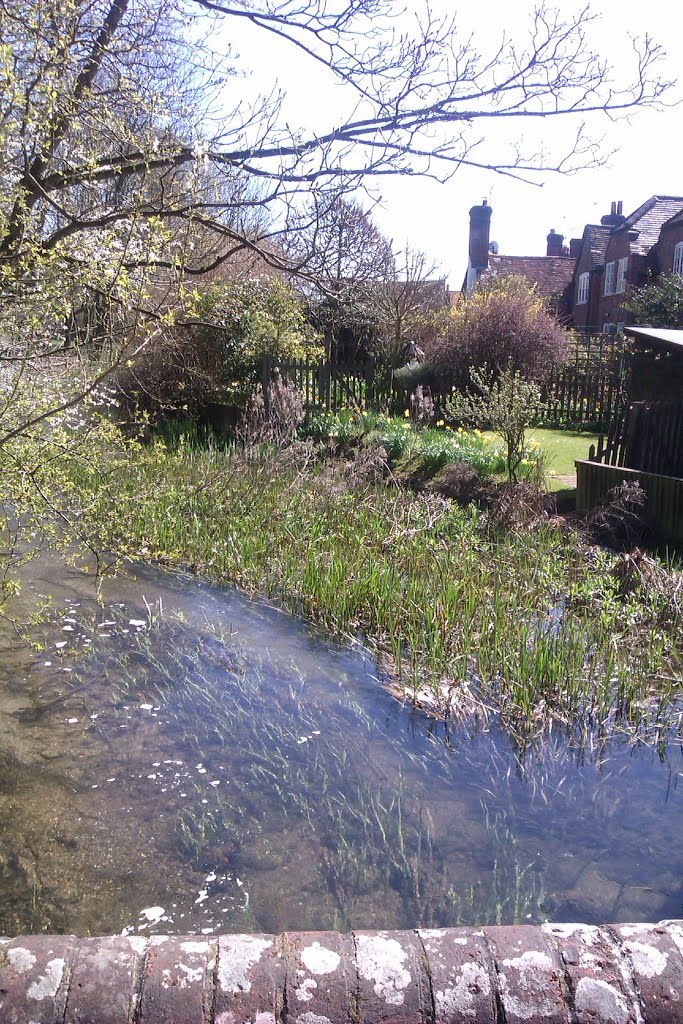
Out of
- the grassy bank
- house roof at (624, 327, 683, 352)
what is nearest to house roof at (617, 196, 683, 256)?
house roof at (624, 327, 683, 352)

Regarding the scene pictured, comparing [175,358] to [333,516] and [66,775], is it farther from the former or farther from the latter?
[66,775]

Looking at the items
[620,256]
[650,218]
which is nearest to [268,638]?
[620,256]

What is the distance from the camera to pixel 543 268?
43375 mm

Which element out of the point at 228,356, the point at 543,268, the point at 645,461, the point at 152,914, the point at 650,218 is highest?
the point at 650,218

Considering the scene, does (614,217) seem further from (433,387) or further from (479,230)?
(433,387)

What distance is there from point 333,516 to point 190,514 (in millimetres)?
1538

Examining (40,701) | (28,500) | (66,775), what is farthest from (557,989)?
(40,701)

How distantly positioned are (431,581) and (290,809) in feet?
9.70

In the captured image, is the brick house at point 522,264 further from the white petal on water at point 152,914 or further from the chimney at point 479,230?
the white petal on water at point 152,914

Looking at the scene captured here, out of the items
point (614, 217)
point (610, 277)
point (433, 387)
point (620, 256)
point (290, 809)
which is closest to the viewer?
point (290, 809)

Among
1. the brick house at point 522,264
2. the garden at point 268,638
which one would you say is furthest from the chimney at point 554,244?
the garden at point 268,638

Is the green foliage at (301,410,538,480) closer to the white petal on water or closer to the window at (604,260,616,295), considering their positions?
the white petal on water

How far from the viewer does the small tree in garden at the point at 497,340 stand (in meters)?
17.1

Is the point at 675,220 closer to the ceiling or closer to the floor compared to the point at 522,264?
closer to the ceiling
